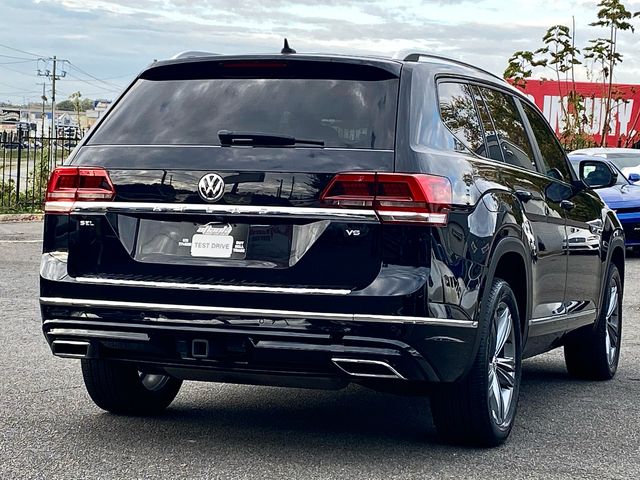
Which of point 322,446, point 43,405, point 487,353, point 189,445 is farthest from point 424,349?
point 43,405

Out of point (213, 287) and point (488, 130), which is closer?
point (213, 287)

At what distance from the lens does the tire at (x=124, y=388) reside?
605 cm

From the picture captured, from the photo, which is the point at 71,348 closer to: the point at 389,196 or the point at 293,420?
the point at 293,420

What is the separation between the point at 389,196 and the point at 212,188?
76 cm

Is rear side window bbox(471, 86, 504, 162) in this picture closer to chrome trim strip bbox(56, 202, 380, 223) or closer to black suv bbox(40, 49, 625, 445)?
black suv bbox(40, 49, 625, 445)

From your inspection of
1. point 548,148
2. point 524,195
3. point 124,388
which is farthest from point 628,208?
point 124,388

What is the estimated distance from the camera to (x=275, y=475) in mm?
5086

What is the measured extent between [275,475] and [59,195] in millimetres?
1573

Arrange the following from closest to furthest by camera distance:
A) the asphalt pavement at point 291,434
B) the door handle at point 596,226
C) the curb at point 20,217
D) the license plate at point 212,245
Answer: the license plate at point 212,245 < the asphalt pavement at point 291,434 < the door handle at point 596,226 < the curb at point 20,217

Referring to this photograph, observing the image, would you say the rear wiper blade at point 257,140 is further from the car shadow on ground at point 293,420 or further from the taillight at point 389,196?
the car shadow on ground at point 293,420

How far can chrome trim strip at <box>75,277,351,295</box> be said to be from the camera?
4973 mm

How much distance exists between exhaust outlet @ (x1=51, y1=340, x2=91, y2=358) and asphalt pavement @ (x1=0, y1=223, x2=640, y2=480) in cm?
44

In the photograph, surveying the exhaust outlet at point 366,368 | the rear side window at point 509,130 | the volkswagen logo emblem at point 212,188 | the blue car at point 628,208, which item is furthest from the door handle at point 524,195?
the blue car at point 628,208

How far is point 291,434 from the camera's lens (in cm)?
593
